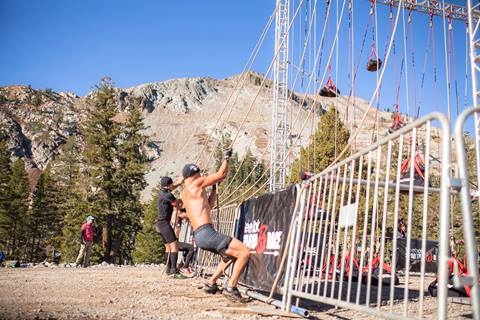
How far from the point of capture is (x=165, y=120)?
162375mm

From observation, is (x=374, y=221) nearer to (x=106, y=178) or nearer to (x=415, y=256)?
(x=415, y=256)

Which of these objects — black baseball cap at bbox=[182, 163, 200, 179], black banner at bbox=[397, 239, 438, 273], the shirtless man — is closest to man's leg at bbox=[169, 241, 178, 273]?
the shirtless man

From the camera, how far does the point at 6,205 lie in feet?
139

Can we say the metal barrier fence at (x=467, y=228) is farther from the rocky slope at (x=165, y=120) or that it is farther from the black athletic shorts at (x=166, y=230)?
the rocky slope at (x=165, y=120)

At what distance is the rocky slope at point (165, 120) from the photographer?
127625 mm

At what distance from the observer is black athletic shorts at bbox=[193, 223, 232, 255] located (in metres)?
4.94

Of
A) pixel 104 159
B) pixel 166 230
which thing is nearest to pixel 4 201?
pixel 104 159

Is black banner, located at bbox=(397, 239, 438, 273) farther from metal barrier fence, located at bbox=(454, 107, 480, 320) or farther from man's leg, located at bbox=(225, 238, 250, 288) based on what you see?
metal barrier fence, located at bbox=(454, 107, 480, 320)

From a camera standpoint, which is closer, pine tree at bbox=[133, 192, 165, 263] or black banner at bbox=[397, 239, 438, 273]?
black banner at bbox=[397, 239, 438, 273]

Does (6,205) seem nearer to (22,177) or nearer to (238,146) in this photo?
(22,177)

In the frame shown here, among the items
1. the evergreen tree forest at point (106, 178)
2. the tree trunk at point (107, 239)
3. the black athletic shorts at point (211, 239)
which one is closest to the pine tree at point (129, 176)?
the evergreen tree forest at point (106, 178)

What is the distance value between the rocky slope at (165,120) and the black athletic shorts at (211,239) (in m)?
99.3

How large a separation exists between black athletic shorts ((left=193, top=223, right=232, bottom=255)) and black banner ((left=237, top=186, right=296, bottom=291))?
2.04ft

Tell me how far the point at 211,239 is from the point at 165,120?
528ft
